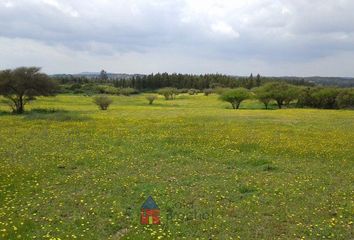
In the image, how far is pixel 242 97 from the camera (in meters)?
84.5

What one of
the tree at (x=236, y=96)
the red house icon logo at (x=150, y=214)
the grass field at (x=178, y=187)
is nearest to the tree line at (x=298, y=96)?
the tree at (x=236, y=96)

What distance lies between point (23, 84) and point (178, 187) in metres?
43.7

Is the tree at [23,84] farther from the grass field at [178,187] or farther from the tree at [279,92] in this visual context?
the tree at [279,92]

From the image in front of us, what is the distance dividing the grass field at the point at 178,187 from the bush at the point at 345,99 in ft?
194

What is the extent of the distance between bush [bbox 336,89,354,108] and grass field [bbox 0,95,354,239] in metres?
59.3

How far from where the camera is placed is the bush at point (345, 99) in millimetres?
82750

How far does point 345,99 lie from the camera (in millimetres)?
82875

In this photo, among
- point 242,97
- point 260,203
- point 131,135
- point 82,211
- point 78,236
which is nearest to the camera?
point 78,236

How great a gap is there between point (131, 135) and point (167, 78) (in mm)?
157013

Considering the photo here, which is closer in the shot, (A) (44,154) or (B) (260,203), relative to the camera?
(B) (260,203)

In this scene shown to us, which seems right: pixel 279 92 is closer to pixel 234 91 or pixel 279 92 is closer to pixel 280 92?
pixel 280 92

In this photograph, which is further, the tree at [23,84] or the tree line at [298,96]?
the tree line at [298,96]

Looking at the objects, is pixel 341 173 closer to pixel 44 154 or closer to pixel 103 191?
pixel 103 191

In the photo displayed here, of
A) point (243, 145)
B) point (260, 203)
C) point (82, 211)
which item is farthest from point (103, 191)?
point (243, 145)
